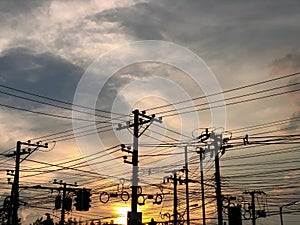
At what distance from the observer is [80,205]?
2994cm

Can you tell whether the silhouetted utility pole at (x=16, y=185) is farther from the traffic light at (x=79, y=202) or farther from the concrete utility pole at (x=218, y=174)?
the concrete utility pole at (x=218, y=174)

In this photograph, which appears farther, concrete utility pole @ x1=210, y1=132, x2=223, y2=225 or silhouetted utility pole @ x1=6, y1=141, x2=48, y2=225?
silhouetted utility pole @ x1=6, y1=141, x2=48, y2=225

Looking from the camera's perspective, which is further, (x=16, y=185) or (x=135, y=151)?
(x=16, y=185)

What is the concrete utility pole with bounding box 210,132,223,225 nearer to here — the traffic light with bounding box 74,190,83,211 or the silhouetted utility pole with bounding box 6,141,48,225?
the traffic light with bounding box 74,190,83,211

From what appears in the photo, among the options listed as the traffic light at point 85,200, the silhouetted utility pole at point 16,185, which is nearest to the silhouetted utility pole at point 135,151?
the traffic light at point 85,200

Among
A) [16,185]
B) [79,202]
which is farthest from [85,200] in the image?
[16,185]

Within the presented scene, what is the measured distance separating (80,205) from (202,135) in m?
10.2

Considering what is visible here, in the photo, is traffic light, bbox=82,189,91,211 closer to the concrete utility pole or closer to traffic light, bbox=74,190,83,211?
traffic light, bbox=74,190,83,211

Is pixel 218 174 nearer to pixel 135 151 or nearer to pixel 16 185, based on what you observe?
pixel 135 151

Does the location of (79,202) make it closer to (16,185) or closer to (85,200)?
(85,200)

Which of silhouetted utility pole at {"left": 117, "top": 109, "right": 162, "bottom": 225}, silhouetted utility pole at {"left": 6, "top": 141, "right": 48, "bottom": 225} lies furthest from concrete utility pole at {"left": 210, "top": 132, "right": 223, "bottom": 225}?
silhouetted utility pole at {"left": 6, "top": 141, "right": 48, "bottom": 225}

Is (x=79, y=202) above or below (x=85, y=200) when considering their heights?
below

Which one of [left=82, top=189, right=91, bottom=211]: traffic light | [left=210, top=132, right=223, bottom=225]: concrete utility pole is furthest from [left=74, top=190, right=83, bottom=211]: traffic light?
[left=210, top=132, right=223, bottom=225]: concrete utility pole

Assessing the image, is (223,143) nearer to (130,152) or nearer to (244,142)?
(244,142)
